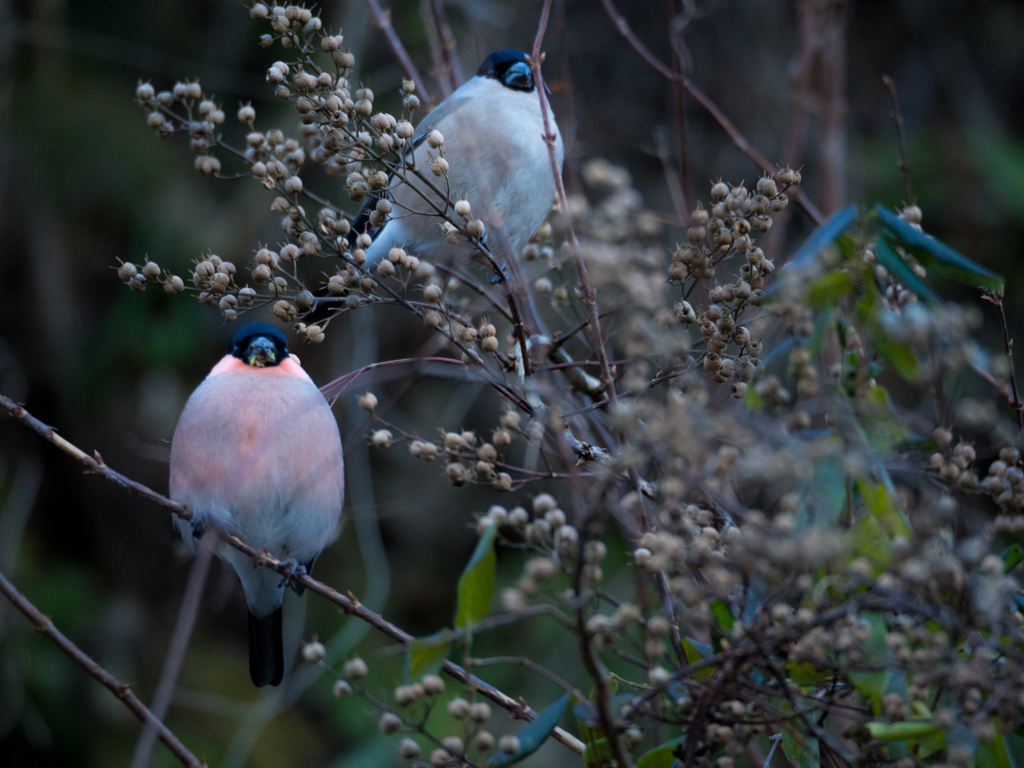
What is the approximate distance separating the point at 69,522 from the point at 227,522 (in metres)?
2.44

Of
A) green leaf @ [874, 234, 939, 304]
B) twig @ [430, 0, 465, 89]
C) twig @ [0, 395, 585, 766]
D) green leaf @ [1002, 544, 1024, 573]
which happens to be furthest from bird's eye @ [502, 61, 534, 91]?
green leaf @ [1002, 544, 1024, 573]

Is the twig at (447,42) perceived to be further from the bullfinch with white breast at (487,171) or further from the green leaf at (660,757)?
the green leaf at (660,757)

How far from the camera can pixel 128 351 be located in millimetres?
3527

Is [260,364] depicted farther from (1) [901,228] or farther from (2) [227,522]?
(1) [901,228]

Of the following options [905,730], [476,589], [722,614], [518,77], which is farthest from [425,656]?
[518,77]

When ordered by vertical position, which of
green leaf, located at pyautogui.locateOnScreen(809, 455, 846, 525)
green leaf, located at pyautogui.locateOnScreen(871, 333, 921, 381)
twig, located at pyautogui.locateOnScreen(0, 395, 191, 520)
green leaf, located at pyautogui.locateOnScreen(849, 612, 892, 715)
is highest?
green leaf, located at pyautogui.locateOnScreen(871, 333, 921, 381)

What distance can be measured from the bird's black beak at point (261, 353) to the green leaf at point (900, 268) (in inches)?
50.7

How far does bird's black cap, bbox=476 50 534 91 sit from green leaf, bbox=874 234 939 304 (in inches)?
56.6

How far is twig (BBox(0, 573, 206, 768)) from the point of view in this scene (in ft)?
3.41

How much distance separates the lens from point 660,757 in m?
1.01

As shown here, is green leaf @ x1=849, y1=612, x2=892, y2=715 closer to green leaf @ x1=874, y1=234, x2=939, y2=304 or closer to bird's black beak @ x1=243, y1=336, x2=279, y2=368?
green leaf @ x1=874, y1=234, x2=939, y2=304

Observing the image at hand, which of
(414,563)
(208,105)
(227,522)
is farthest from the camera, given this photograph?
(414,563)

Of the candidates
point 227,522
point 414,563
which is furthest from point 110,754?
point 227,522

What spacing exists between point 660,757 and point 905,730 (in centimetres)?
29
